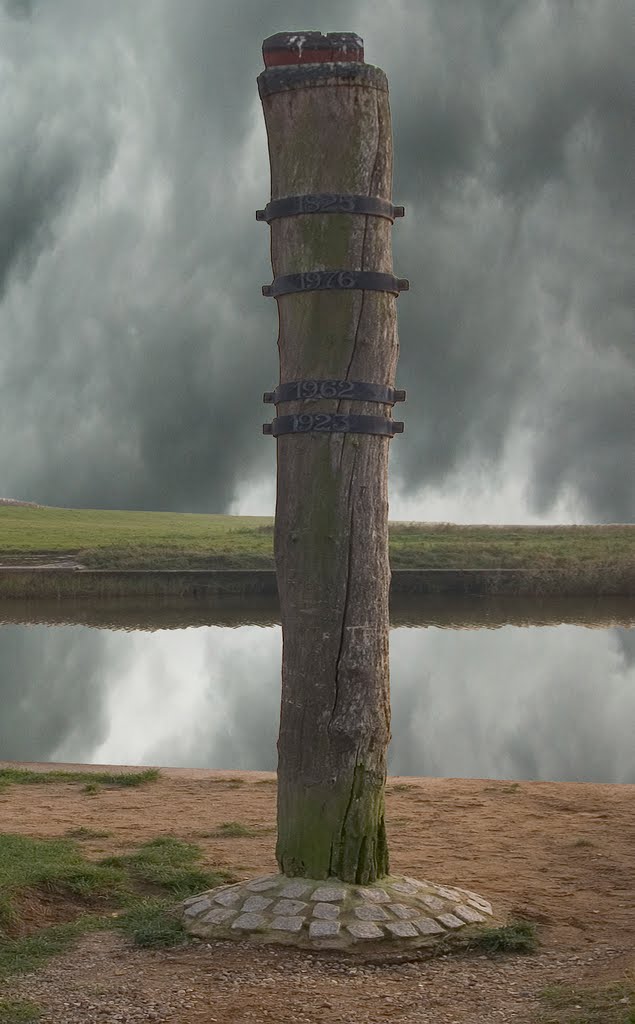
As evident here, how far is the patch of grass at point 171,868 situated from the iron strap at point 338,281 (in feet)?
12.8

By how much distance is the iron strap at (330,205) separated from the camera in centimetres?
752

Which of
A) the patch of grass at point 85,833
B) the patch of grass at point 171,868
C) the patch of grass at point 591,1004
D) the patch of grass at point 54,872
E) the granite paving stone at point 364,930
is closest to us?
the patch of grass at point 591,1004

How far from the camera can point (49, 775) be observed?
42.3 feet

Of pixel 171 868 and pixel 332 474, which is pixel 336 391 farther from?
pixel 171 868

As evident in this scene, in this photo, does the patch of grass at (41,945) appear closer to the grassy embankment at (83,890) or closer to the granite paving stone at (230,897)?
the grassy embankment at (83,890)

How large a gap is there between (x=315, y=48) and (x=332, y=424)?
→ 230cm

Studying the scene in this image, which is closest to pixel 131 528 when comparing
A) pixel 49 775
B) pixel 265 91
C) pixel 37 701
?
pixel 37 701

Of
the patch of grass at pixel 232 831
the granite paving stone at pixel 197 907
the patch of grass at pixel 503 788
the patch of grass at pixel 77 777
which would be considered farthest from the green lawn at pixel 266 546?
the granite paving stone at pixel 197 907

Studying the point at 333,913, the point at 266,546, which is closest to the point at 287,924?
the point at 333,913

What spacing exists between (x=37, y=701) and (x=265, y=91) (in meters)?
15.3

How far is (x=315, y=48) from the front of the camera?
7.50m

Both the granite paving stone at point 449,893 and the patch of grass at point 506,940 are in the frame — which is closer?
the patch of grass at point 506,940

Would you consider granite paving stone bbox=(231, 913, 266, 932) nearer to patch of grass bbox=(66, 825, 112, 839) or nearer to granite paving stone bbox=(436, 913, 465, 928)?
granite paving stone bbox=(436, 913, 465, 928)

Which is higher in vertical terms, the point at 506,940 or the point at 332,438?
the point at 332,438
